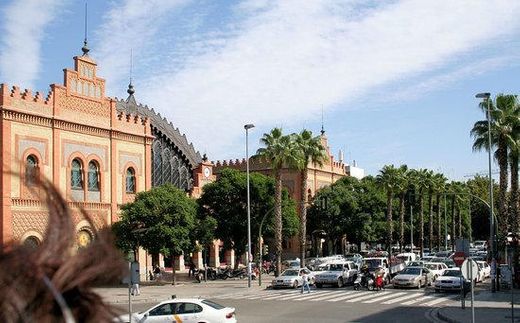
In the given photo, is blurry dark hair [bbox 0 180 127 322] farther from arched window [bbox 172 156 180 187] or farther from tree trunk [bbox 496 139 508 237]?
arched window [bbox 172 156 180 187]

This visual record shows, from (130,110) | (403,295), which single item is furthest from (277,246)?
(130,110)

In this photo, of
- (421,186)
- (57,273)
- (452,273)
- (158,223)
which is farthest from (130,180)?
(57,273)

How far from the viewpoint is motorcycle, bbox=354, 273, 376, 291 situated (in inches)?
1563

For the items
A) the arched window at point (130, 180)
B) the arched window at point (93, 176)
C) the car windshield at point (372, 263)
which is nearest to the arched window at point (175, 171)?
the arched window at point (130, 180)

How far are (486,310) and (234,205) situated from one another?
27.9 m

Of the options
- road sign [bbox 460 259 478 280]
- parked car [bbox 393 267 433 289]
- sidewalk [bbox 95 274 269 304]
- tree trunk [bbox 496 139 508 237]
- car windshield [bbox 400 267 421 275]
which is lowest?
sidewalk [bbox 95 274 269 304]

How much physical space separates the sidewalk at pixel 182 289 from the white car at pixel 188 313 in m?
12.3

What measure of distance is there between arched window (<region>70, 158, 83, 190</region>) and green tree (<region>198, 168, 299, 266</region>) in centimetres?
1132

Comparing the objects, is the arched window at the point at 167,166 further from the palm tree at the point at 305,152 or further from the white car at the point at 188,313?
the white car at the point at 188,313

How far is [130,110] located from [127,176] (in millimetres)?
13078

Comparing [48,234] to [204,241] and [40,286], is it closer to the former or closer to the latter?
[40,286]

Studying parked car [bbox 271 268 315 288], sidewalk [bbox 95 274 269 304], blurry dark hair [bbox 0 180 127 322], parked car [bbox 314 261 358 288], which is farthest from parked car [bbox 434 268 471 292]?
blurry dark hair [bbox 0 180 127 322]

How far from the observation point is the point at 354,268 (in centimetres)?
4559

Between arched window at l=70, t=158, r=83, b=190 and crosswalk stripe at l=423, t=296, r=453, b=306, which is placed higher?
arched window at l=70, t=158, r=83, b=190
